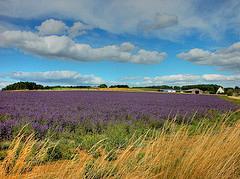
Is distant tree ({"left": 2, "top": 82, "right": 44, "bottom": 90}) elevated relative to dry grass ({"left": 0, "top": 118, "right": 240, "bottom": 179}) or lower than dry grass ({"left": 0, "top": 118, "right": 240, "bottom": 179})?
elevated

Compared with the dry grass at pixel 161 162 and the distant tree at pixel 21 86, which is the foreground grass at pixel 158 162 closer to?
the dry grass at pixel 161 162

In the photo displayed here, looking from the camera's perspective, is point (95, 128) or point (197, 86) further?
point (197, 86)

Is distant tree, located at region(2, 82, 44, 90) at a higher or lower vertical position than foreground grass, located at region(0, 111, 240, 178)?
higher

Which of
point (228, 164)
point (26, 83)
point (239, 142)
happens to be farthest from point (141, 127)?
point (26, 83)

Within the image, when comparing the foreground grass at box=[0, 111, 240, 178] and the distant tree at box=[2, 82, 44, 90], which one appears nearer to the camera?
the foreground grass at box=[0, 111, 240, 178]

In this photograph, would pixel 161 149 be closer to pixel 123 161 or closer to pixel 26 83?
pixel 123 161

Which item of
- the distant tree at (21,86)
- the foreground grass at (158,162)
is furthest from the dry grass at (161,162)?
the distant tree at (21,86)

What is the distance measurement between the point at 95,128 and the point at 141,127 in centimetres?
175

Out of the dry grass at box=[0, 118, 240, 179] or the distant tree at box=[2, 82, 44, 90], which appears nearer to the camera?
the dry grass at box=[0, 118, 240, 179]

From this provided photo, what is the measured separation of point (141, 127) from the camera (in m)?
10.3

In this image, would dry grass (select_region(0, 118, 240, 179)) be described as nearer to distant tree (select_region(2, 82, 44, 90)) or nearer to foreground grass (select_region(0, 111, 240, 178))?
foreground grass (select_region(0, 111, 240, 178))

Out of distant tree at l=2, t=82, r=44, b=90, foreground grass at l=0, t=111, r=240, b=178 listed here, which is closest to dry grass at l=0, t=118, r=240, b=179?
foreground grass at l=0, t=111, r=240, b=178

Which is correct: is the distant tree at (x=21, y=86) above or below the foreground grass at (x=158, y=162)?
above

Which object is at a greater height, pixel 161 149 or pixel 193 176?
pixel 161 149
